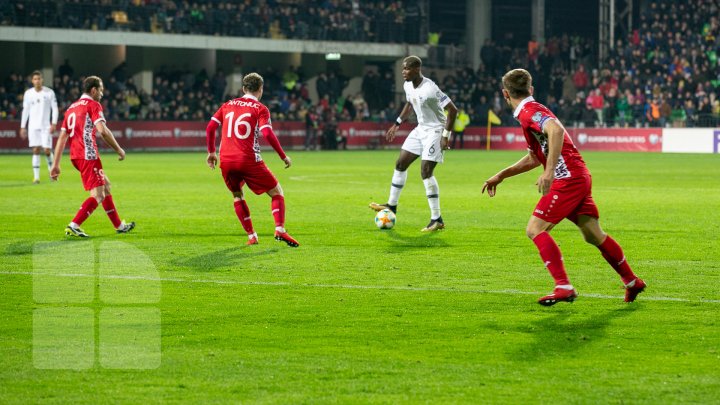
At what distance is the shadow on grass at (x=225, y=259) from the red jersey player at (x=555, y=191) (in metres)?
3.65

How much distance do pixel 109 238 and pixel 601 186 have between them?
43.8 ft

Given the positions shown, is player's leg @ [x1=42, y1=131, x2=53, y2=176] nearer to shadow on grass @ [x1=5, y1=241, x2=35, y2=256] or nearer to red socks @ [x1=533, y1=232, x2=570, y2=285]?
shadow on grass @ [x1=5, y1=241, x2=35, y2=256]

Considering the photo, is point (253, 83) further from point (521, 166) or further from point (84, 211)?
point (521, 166)

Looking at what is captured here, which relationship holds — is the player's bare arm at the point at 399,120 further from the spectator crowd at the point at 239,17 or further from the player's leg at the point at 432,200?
the spectator crowd at the point at 239,17

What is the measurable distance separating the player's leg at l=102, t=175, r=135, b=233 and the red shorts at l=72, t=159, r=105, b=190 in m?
0.12

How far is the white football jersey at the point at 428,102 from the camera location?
1548cm

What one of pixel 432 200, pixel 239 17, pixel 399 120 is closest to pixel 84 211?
pixel 432 200

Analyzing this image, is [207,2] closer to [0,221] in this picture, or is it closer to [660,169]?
[660,169]

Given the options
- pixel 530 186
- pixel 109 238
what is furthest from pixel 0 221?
pixel 530 186

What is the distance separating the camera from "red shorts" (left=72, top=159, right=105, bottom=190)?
14227 millimetres

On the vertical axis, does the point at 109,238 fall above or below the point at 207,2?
below

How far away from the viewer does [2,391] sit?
6.02m

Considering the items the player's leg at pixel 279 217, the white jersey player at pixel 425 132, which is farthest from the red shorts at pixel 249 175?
the white jersey player at pixel 425 132

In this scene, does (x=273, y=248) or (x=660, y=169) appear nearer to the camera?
(x=273, y=248)
